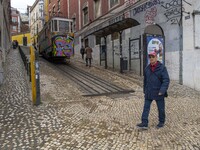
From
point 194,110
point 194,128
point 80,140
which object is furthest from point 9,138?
point 194,110

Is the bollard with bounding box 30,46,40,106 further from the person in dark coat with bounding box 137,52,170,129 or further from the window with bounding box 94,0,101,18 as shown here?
the window with bounding box 94,0,101,18

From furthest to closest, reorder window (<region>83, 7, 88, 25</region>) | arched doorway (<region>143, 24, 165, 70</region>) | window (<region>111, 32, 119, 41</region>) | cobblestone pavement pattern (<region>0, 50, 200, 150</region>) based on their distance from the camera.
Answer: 1. window (<region>83, 7, 88, 25</region>)
2. window (<region>111, 32, 119, 41</region>)
3. arched doorway (<region>143, 24, 165, 70</region>)
4. cobblestone pavement pattern (<region>0, 50, 200, 150</region>)

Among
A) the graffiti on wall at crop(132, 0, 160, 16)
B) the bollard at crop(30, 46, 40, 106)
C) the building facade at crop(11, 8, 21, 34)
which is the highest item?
the building facade at crop(11, 8, 21, 34)

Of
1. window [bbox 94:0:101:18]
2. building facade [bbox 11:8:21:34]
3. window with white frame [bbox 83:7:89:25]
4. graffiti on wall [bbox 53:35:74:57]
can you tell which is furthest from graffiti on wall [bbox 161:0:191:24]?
building facade [bbox 11:8:21:34]

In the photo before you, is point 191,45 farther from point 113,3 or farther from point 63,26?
point 63,26

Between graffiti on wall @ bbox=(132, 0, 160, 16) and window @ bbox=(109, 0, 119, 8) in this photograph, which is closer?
graffiti on wall @ bbox=(132, 0, 160, 16)

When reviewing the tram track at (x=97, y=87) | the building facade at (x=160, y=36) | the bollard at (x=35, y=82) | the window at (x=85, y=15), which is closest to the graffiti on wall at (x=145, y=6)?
the building facade at (x=160, y=36)

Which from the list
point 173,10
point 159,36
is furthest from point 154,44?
point 173,10

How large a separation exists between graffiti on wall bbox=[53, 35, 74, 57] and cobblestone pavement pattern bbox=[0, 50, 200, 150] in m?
8.45

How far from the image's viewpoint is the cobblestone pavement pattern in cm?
444

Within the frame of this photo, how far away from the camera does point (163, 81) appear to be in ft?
16.3

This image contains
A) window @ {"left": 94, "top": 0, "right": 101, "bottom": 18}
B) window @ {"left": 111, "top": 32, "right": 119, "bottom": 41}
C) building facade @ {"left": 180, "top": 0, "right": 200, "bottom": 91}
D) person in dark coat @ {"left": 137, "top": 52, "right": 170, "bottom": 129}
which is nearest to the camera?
person in dark coat @ {"left": 137, "top": 52, "right": 170, "bottom": 129}

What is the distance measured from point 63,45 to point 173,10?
879cm

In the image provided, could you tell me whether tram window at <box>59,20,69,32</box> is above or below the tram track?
above
